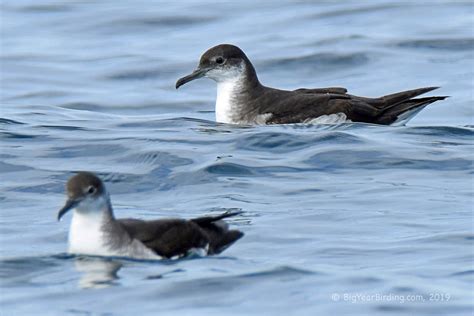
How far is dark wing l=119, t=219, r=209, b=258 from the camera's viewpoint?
11.0 meters

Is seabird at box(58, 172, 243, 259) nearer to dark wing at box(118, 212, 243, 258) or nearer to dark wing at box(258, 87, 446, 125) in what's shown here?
dark wing at box(118, 212, 243, 258)

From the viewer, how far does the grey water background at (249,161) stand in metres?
10.5

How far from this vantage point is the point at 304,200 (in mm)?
13578

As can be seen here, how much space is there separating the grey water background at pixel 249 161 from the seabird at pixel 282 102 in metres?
0.22

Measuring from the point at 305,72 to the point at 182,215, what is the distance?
34.2 feet

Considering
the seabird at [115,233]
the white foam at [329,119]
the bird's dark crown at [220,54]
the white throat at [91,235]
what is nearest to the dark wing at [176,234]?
the seabird at [115,233]

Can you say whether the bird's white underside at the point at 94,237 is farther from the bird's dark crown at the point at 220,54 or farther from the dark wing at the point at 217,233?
the bird's dark crown at the point at 220,54

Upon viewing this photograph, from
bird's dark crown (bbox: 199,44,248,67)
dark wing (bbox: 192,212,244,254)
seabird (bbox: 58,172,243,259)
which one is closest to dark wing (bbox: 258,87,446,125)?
bird's dark crown (bbox: 199,44,248,67)

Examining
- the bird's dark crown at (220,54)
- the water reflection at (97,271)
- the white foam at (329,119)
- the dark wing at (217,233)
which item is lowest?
the water reflection at (97,271)

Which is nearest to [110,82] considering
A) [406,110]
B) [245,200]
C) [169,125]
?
[169,125]

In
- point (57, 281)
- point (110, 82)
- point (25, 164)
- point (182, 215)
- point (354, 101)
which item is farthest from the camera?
point (110, 82)

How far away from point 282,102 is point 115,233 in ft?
21.2

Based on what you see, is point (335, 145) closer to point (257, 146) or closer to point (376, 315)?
point (257, 146)

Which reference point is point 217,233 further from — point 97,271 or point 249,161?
point 249,161
